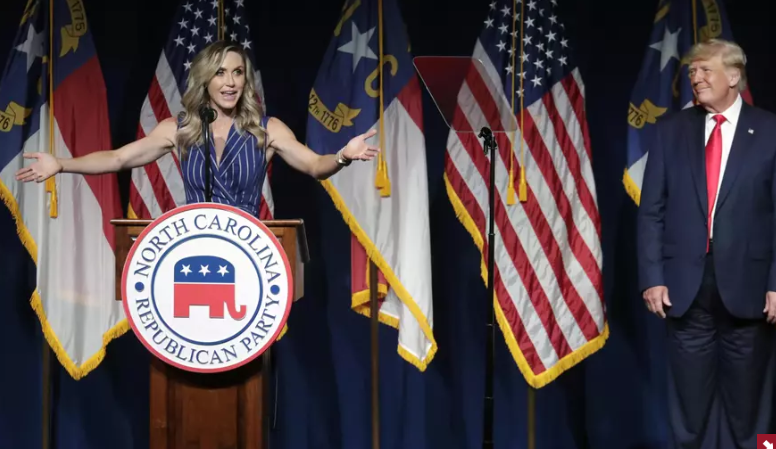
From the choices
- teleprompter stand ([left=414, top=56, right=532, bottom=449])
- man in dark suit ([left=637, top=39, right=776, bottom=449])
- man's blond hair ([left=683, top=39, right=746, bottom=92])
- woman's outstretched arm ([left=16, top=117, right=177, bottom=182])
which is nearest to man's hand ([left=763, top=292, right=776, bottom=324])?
man in dark suit ([left=637, top=39, right=776, bottom=449])

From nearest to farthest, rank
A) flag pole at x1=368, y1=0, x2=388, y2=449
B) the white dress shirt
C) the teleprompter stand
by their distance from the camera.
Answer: the teleprompter stand → the white dress shirt → flag pole at x1=368, y1=0, x2=388, y2=449

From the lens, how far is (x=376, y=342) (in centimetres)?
418

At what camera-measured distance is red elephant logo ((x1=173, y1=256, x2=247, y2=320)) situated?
93.4 inches

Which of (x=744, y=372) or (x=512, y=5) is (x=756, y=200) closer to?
(x=744, y=372)

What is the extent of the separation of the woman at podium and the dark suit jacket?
108 cm

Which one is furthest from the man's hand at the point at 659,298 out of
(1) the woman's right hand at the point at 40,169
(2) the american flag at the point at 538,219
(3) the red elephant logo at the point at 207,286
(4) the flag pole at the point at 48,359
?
(4) the flag pole at the point at 48,359

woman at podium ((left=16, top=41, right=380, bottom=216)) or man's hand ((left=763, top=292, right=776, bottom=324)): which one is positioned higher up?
woman at podium ((left=16, top=41, right=380, bottom=216))

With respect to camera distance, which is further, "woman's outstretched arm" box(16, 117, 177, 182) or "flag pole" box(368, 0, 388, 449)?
"flag pole" box(368, 0, 388, 449)

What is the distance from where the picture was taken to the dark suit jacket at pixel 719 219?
3.08 m

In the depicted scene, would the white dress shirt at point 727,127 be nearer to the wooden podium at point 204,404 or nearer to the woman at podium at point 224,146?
the woman at podium at point 224,146

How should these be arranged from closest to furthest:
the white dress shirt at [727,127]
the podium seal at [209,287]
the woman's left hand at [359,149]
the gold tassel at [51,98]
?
the podium seal at [209,287], the woman's left hand at [359,149], the white dress shirt at [727,127], the gold tassel at [51,98]

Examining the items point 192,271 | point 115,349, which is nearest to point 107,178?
point 115,349

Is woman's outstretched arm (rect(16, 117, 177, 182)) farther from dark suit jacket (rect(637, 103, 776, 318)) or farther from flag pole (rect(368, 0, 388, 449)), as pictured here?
dark suit jacket (rect(637, 103, 776, 318))

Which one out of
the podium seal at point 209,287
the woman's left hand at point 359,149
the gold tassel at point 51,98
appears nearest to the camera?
the podium seal at point 209,287
